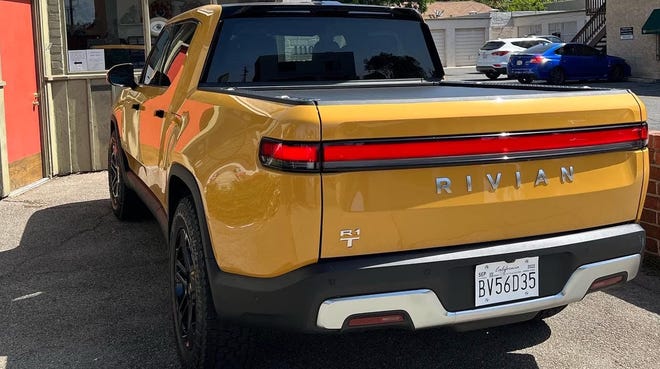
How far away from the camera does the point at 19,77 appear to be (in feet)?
26.2

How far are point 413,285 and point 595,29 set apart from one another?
2996 cm

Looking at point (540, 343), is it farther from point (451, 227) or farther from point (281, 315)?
point (281, 315)

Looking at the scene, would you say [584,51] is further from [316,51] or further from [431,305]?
[431,305]

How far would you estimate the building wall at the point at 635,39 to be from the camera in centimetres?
2462

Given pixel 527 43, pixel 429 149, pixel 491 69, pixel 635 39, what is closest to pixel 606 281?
pixel 429 149

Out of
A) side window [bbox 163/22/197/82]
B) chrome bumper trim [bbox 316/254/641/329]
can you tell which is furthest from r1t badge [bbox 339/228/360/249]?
side window [bbox 163/22/197/82]

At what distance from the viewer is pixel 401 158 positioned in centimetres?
253

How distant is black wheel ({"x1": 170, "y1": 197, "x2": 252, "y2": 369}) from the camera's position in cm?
290

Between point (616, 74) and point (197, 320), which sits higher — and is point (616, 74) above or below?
above

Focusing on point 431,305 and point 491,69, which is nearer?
point 431,305

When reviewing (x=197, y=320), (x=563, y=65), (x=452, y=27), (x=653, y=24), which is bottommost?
(x=197, y=320)

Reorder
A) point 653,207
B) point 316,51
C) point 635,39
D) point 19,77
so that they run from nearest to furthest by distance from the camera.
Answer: point 316,51 < point 653,207 < point 19,77 < point 635,39

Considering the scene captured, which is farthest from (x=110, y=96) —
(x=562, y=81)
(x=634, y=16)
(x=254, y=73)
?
(x=634, y=16)

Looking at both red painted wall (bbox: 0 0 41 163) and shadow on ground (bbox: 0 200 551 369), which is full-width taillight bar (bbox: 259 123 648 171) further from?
red painted wall (bbox: 0 0 41 163)
